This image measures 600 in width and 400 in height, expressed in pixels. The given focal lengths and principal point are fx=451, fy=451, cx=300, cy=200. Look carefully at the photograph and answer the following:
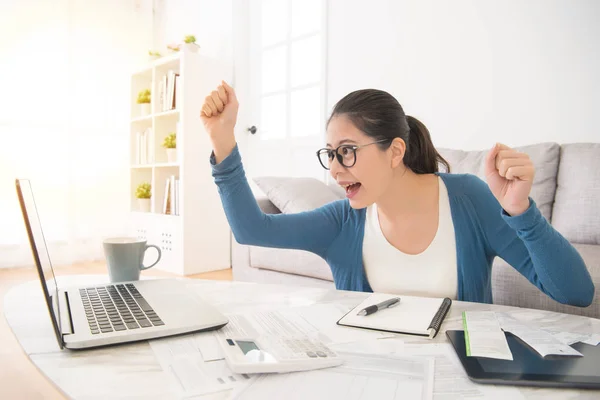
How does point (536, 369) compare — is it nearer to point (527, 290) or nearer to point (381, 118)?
point (381, 118)

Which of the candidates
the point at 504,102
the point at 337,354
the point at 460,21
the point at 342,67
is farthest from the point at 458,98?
the point at 337,354

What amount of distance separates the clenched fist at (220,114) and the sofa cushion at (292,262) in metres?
1.08

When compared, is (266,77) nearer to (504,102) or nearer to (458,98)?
(458,98)

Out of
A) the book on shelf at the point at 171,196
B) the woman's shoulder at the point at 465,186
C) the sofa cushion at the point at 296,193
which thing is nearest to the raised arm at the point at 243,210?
the woman's shoulder at the point at 465,186

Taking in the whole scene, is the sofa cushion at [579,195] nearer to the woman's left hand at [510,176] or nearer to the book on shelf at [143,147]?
the woman's left hand at [510,176]

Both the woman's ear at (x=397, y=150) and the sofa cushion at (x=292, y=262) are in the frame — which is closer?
the woman's ear at (x=397, y=150)

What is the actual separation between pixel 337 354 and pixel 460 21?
2379 millimetres

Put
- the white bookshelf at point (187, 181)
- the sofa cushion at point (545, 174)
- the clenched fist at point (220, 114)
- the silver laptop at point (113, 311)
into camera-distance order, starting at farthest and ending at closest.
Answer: the white bookshelf at point (187, 181), the sofa cushion at point (545, 174), the clenched fist at point (220, 114), the silver laptop at point (113, 311)

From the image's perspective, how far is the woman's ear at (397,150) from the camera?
1.05m

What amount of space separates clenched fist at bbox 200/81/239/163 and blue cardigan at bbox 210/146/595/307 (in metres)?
0.04

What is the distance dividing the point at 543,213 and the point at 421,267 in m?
1.14

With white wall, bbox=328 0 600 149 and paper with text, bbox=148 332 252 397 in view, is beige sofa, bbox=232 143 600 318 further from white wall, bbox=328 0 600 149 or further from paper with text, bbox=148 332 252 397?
paper with text, bbox=148 332 252 397

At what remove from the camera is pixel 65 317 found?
0.63 metres

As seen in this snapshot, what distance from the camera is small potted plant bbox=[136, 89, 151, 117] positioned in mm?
3834
